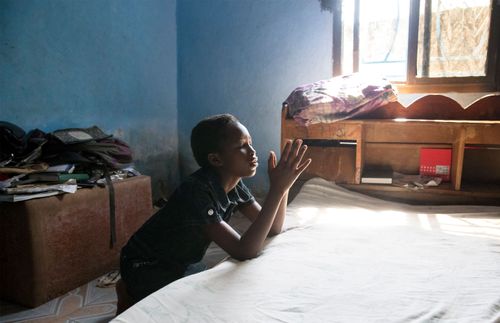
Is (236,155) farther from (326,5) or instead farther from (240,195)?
(326,5)

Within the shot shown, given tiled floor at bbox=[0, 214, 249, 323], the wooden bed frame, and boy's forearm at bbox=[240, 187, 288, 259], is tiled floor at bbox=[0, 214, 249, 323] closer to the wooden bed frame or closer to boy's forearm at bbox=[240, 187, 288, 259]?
boy's forearm at bbox=[240, 187, 288, 259]

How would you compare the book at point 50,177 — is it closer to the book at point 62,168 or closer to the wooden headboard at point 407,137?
the book at point 62,168

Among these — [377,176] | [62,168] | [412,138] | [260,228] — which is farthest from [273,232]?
[412,138]

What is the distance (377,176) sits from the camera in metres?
2.18

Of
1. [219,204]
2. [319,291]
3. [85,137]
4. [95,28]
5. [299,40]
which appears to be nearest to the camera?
[319,291]

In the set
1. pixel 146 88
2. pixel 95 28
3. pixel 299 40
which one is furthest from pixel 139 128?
pixel 299 40

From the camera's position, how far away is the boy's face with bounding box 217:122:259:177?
1236 mm

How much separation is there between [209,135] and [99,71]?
168cm

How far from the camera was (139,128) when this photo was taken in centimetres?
300

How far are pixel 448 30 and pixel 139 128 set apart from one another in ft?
7.78

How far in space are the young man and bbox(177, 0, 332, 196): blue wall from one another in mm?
1900

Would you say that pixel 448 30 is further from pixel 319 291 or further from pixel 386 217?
pixel 319 291

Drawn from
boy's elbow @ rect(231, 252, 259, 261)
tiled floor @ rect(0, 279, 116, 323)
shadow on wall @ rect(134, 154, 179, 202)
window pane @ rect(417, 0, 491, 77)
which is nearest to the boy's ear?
boy's elbow @ rect(231, 252, 259, 261)

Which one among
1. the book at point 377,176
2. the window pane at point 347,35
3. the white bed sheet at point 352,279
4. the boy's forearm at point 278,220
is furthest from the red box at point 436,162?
the boy's forearm at point 278,220
